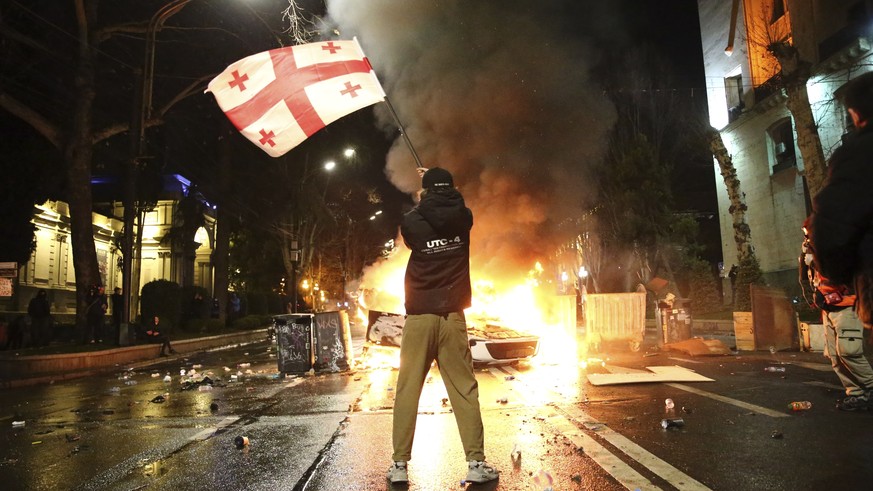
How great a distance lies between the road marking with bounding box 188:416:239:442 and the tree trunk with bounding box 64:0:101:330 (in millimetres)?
12070

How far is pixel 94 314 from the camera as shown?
14.5 m

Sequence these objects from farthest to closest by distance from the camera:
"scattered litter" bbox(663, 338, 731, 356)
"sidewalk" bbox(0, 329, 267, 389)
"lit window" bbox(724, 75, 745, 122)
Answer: "lit window" bbox(724, 75, 745, 122)
"sidewalk" bbox(0, 329, 267, 389)
"scattered litter" bbox(663, 338, 731, 356)

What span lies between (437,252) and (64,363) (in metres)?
11.0

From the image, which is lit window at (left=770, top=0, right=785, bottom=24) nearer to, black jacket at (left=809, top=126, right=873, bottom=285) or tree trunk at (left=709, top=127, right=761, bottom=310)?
tree trunk at (left=709, top=127, right=761, bottom=310)

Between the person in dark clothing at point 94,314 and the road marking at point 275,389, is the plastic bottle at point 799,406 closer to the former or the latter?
the road marking at point 275,389

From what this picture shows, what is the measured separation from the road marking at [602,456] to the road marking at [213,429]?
2.97m

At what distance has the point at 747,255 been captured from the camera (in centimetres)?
1745

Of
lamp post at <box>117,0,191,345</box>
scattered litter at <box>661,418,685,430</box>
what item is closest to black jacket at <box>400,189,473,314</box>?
scattered litter at <box>661,418,685,430</box>

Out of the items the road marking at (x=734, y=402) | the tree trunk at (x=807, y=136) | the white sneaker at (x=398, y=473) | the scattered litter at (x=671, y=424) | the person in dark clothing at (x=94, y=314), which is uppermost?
the tree trunk at (x=807, y=136)

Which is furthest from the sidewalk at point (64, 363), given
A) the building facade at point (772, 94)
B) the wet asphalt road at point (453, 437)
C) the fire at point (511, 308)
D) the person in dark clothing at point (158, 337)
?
the building facade at point (772, 94)

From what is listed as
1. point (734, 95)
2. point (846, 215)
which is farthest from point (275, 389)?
point (734, 95)

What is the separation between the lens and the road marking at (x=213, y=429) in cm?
476

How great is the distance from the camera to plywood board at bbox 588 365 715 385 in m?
6.73

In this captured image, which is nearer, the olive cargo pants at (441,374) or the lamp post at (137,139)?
the olive cargo pants at (441,374)
